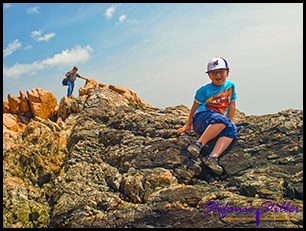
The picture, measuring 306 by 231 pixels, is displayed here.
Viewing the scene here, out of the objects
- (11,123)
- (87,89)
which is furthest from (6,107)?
(87,89)

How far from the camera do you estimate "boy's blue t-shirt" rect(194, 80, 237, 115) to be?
6.56 meters

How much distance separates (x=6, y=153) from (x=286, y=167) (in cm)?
829

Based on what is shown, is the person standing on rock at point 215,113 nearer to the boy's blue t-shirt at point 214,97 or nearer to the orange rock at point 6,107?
the boy's blue t-shirt at point 214,97

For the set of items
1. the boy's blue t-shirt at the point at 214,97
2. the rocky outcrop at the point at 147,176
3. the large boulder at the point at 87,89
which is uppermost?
the large boulder at the point at 87,89

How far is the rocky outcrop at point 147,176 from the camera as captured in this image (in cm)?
464

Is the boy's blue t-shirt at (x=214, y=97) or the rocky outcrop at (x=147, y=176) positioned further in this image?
the boy's blue t-shirt at (x=214, y=97)

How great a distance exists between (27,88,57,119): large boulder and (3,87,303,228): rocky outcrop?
13753 mm

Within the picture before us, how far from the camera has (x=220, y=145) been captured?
19.9ft

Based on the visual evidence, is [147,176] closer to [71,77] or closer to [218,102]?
[218,102]

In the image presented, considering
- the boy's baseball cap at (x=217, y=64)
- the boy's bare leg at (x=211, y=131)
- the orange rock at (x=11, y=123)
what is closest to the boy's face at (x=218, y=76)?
the boy's baseball cap at (x=217, y=64)

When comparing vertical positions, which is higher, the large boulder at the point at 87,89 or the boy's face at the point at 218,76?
the large boulder at the point at 87,89

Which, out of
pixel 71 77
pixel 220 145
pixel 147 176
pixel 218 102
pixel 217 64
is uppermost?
pixel 71 77

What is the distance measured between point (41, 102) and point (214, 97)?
65.0ft

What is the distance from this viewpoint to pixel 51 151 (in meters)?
7.93
